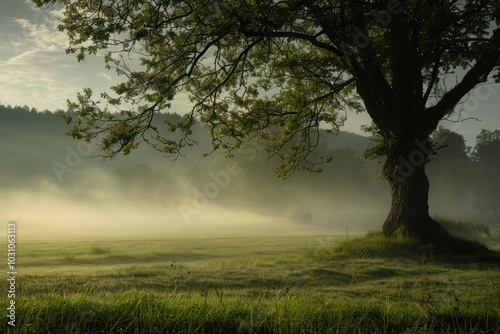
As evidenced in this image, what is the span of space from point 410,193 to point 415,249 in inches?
117

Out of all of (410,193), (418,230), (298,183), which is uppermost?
(298,183)

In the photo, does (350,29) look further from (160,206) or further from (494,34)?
(160,206)

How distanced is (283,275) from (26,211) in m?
110

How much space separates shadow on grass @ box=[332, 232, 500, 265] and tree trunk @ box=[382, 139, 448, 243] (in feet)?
2.17

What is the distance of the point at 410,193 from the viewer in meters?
22.0

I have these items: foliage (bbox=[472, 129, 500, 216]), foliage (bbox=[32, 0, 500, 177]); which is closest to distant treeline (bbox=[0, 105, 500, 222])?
foliage (bbox=[472, 129, 500, 216])

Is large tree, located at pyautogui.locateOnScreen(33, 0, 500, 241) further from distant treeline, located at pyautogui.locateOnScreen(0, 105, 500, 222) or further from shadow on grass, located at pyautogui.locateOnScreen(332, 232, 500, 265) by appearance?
distant treeline, located at pyautogui.locateOnScreen(0, 105, 500, 222)

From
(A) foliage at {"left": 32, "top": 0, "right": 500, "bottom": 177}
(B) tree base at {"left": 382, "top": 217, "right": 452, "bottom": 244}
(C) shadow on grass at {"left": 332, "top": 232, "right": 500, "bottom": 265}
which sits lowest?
(C) shadow on grass at {"left": 332, "top": 232, "right": 500, "bottom": 265}

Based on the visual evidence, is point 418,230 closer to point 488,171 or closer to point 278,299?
point 278,299

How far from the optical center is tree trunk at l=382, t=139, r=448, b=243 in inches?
853

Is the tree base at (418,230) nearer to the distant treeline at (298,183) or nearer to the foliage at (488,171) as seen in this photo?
the distant treeline at (298,183)

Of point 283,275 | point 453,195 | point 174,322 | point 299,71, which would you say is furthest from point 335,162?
point 174,322

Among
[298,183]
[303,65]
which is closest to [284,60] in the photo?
[303,65]

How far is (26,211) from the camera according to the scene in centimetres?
11075
